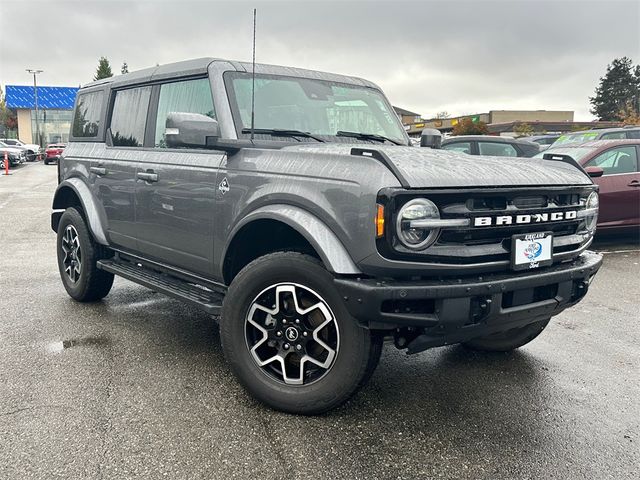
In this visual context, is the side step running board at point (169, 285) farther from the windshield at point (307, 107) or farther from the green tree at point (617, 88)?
the green tree at point (617, 88)

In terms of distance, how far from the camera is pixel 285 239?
136 inches

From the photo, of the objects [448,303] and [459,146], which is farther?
[459,146]

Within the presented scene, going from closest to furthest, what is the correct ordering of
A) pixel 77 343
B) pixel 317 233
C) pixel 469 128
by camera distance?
pixel 317 233, pixel 77 343, pixel 469 128

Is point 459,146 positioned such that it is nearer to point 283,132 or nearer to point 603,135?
point 603,135

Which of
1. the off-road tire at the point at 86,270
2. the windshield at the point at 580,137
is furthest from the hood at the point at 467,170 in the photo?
the windshield at the point at 580,137

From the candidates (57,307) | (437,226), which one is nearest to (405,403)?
(437,226)

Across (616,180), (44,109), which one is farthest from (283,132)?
(44,109)

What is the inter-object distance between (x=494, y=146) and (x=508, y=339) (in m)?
6.32

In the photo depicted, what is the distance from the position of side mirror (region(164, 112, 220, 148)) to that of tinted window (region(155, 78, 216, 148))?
0.40 m

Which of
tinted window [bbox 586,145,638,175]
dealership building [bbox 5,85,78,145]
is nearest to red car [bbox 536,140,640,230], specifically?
tinted window [bbox 586,145,638,175]

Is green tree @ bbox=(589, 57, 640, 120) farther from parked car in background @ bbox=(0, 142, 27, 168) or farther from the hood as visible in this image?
the hood

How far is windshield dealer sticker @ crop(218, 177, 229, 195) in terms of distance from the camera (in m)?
3.48

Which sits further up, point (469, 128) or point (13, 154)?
point (469, 128)

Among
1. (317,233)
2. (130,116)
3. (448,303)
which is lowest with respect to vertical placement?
(448,303)
